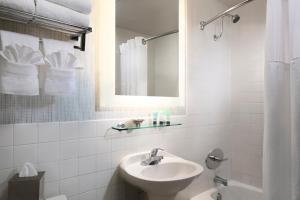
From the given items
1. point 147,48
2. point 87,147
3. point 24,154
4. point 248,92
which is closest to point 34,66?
point 24,154

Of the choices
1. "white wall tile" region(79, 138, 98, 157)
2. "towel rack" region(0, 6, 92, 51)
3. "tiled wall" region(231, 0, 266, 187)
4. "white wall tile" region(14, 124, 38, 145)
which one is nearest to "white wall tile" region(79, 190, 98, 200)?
"white wall tile" region(79, 138, 98, 157)

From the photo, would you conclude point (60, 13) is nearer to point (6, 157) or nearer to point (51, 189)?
point (6, 157)

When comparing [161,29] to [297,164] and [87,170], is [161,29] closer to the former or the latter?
[87,170]

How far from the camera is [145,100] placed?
1705 mm

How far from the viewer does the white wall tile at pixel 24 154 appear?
3.67ft

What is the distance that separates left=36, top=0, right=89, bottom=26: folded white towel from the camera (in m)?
1.04

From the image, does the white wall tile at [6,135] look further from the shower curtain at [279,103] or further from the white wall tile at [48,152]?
the shower curtain at [279,103]

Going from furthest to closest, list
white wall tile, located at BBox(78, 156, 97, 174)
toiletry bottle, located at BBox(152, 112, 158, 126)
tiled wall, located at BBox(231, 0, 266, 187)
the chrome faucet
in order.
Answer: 1. tiled wall, located at BBox(231, 0, 266, 187)
2. toiletry bottle, located at BBox(152, 112, 158, 126)
3. the chrome faucet
4. white wall tile, located at BBox(78, 156, 97, 174)

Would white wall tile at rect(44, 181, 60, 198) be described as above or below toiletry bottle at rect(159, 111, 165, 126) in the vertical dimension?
below

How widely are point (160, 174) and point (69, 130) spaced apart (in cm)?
73

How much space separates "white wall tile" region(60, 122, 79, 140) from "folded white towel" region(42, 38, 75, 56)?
1.41 feet

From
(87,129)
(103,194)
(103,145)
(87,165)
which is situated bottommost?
(103,194)

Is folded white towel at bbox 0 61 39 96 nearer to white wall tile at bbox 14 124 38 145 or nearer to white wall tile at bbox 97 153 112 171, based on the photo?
white wall tile at bbox 14 124 38 145

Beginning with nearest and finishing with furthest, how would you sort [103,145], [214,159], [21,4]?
1. [21,4]
2. [103,145]
3. [214,159]
